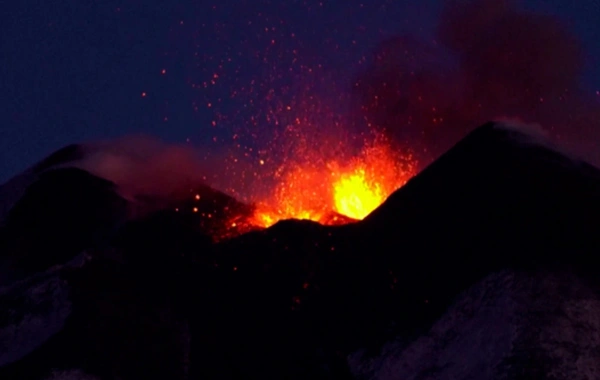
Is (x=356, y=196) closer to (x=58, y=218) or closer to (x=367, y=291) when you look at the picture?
(x=58, y=218)

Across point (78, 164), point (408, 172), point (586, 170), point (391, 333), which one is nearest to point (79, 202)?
point (78, 164)

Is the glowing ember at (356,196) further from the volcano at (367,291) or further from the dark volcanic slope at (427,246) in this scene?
the dark volcanic slope at (427,246)

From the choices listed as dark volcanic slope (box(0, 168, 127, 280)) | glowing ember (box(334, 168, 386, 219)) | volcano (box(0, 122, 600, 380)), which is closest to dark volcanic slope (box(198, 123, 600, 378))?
volcano (box(0, 122, 600, 380))

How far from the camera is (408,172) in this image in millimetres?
14102

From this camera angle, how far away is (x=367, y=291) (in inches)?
249

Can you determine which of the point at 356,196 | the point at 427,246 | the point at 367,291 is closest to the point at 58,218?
the point at 367,291

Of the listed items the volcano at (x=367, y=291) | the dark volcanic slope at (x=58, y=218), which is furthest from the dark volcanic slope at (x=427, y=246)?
A: the dark volcanic slope at (x=58, y=218)

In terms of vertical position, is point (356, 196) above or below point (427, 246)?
above

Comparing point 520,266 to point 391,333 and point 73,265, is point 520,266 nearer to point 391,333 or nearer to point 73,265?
point 391,333

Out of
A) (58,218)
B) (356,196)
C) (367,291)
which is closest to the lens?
(367,291)

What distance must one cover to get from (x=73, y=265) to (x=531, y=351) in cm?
431

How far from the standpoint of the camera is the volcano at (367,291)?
5.31m

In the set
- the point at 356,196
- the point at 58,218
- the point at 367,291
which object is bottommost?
the point at 367,291

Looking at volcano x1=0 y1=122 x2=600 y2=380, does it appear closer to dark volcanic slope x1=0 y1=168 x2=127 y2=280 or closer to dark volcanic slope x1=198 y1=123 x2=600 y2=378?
dark volcanic slope x1=198 y1=123 x2=600 y2=378
